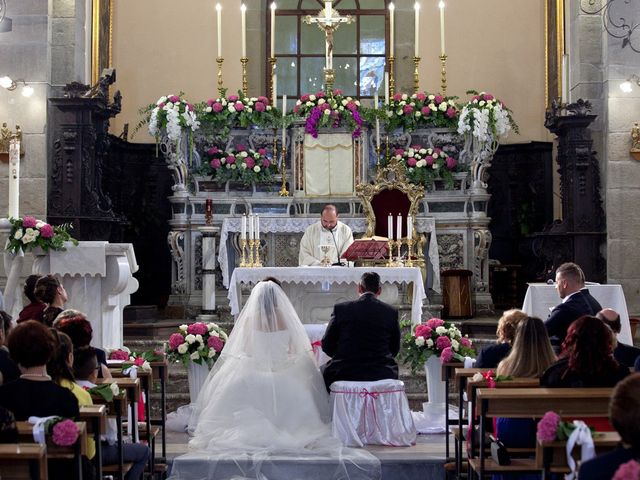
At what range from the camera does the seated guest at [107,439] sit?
6.44 m

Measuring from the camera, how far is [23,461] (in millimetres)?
4484

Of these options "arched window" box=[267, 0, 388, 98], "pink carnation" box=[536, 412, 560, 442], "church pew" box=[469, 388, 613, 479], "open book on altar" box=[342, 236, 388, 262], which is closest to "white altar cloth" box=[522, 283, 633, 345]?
"open book on altar" box=[342, 236, 388, 262]

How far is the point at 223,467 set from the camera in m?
7.89

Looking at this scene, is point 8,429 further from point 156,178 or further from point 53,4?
point 156,178

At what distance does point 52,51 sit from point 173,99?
1629mm

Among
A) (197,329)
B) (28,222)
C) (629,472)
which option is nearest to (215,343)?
(197,329)

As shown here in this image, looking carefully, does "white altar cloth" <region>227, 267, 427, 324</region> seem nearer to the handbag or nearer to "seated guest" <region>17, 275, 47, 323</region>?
"seated guest" <region>17, 275, 47, 323</region>

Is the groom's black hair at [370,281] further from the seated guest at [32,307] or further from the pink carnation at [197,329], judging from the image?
the seated guest at [32,307]

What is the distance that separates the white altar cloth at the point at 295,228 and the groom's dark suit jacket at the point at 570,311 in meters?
5.77

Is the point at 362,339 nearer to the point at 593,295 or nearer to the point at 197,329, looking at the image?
the point at 197,329

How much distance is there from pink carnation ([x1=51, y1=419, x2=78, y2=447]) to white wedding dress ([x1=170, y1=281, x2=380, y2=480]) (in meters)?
3.10

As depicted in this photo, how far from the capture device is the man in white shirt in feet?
40.5

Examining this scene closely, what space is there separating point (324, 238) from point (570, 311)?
15.7 feet

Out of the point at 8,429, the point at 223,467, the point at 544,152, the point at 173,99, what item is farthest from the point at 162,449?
the point at 544,152
